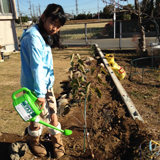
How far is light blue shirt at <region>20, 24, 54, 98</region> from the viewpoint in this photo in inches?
66.8

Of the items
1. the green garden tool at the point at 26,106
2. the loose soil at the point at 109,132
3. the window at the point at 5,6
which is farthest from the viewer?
the window at the point at 5,6

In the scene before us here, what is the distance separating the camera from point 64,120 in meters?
3.02

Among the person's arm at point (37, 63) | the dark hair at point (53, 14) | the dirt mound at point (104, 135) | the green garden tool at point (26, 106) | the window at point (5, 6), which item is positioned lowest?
the dirt mound at point (104, 135)

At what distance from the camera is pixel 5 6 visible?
33.0ft

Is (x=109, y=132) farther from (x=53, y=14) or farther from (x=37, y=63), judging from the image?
(x=53, y=14)

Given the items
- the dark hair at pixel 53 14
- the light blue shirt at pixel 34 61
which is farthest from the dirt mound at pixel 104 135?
the dark hair at pixel 53 14

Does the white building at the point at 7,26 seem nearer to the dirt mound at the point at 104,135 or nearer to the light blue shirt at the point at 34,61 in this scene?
the dirt mound at the point at 104,135

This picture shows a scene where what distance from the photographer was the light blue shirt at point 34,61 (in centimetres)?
170

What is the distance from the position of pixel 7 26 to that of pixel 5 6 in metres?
1.06

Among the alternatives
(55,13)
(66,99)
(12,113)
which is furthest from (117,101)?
(55,13)

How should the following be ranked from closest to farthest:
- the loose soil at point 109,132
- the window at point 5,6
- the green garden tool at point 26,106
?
the green garden tool at point 26,106 < the loose soil at point 109,132 < the window at point 5,6

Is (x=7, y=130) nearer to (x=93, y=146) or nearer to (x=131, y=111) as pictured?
(x=93, y=146)

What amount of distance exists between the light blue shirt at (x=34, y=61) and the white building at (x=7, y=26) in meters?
8.93

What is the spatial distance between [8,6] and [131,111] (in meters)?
9.85
